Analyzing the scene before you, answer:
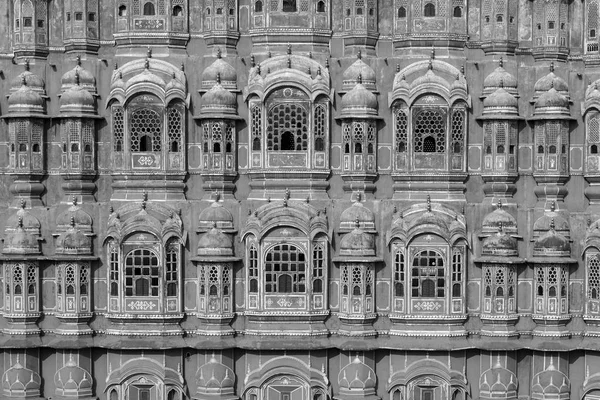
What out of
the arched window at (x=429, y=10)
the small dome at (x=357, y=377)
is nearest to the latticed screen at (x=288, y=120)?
the arched window at (x=429, y=10)

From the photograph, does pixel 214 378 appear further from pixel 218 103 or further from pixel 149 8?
pixel 149 8

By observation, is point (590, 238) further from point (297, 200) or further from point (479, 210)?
point (297, 200)

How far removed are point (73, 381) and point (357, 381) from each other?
29.5ft

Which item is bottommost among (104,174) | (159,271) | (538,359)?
(538,359)

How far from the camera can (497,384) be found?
1578 inches

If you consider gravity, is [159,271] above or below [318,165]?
below

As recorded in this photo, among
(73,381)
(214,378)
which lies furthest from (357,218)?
(73,381)

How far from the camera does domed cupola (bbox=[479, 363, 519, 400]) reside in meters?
40.1

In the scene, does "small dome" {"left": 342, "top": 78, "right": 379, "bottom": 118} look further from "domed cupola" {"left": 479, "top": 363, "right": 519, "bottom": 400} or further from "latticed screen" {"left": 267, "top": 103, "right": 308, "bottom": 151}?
"domed cupola" {"left": 479, "top": 363, "right": 519, "bottom": 400}

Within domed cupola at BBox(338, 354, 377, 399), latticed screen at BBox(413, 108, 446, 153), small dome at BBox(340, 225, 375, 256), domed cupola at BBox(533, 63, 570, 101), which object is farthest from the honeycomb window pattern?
domed cupola at BBox(533, 63, 570, 101)

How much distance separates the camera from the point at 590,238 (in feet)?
132

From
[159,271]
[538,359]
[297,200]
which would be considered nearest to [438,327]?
[538,359]

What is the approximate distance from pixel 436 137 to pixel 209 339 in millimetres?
9607

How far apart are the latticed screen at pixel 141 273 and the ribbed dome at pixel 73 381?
2877 mm
